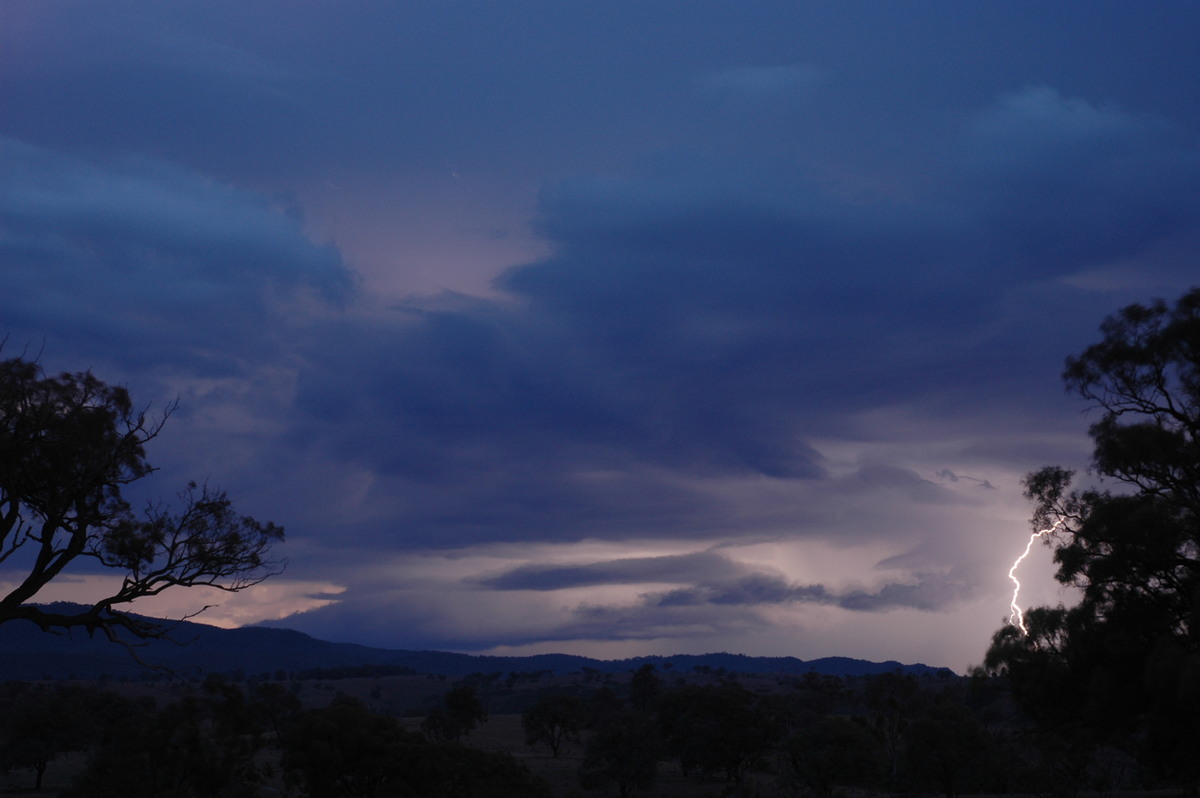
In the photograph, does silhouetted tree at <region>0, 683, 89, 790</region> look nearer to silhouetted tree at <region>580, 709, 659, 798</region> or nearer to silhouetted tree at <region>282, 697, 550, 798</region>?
silhouetted tree at <region>580, 709, 659, 798</region>

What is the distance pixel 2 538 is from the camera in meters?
25.4

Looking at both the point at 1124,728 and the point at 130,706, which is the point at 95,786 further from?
the point at 130,706

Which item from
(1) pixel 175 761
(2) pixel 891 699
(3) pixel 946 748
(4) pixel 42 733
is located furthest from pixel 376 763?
(2) pixel 891 699

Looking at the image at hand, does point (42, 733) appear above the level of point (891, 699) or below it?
below

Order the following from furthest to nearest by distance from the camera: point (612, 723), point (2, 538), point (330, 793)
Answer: point (612, 723), point (330, 793), point (2, 538)

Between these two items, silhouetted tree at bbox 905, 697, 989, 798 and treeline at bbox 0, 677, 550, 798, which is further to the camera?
silhouetted tree at bbox 905, 697, 989, 798

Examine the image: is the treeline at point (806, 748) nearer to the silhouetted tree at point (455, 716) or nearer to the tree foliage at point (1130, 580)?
the silhouetted tree at point (455, 716)

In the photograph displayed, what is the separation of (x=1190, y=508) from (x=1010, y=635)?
25.0ft

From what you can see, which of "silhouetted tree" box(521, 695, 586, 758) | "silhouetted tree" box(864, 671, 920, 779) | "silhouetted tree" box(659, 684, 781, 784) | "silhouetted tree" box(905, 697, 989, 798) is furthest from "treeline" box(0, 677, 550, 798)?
"silhouetted tree" box(521, 695, 586, 758)

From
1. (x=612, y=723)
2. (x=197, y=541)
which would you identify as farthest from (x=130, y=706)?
(x=197, y=541)

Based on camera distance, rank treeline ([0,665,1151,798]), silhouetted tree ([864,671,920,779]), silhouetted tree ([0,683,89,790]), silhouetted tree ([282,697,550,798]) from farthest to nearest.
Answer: silhouetted tree ([864,671,920,779]) < silhouetted tree ([0,683,89,790]) < silhouetted tree ([282,697,550,798]) < treeline ([0,665,1151,798])

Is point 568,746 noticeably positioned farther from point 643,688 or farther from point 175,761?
point 175,761

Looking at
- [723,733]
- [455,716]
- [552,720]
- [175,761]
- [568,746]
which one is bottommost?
[568,746]

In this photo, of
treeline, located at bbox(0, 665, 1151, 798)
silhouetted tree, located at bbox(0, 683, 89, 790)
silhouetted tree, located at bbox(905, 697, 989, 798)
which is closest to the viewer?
treeline, located at bbox(0, 665, 1151, 798)
